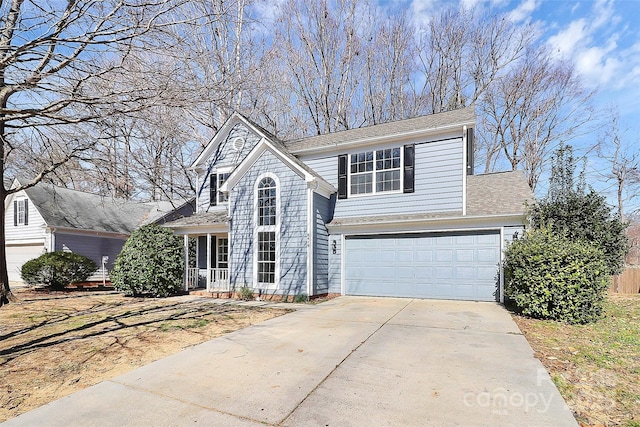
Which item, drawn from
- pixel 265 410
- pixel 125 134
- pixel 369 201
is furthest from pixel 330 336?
pixel 369 201

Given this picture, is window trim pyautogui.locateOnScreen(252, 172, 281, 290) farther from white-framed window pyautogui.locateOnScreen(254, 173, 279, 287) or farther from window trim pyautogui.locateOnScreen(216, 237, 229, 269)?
window trim pyautogui.locateOnScreen(216, 237, 229, 269)

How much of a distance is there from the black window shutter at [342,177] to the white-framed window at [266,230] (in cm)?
232

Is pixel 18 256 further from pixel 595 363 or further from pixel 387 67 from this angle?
pixel 595 363

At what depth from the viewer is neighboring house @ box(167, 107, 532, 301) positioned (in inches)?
405

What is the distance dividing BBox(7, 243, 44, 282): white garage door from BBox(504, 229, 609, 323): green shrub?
22152 millimetres

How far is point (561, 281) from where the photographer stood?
7.27 metres

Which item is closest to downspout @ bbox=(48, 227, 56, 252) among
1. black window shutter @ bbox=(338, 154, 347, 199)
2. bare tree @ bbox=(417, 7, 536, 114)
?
black window shutter @ bbox=(338, 154, 347, 199)

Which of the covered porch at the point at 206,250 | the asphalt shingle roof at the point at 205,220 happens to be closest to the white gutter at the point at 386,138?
the asphalt shingle roof at the point at 205,220

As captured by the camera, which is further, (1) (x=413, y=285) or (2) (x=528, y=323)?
(1) (x=413, y=285)

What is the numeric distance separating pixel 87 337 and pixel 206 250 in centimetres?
826

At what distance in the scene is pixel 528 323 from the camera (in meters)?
7.20

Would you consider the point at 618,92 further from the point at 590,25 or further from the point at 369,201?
the point at 369,201

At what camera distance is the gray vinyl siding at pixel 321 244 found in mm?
10953

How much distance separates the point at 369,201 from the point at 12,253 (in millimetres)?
20871
